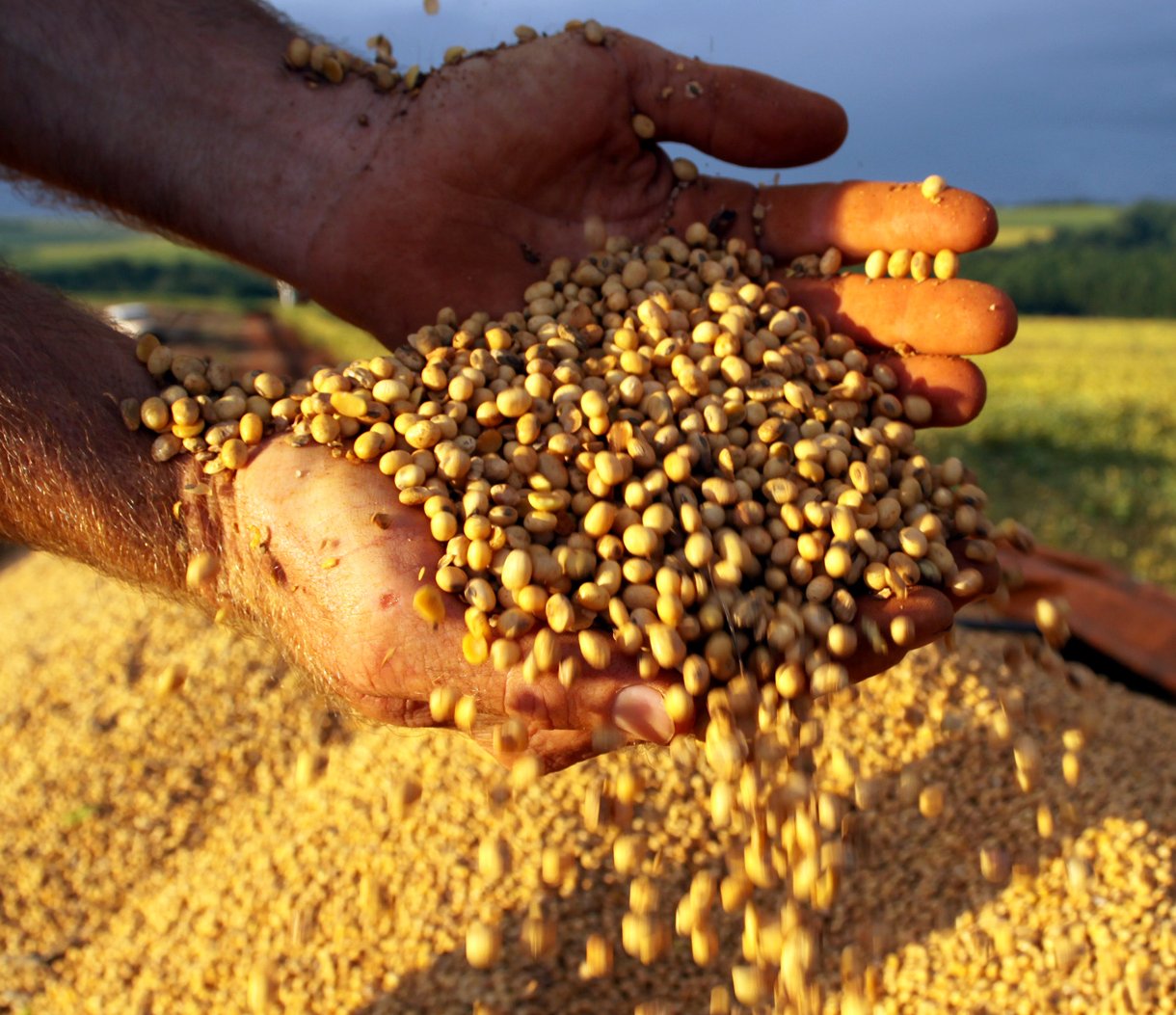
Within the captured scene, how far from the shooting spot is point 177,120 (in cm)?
279

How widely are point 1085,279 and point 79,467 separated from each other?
3222cm

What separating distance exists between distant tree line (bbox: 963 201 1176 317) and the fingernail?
1094 inches

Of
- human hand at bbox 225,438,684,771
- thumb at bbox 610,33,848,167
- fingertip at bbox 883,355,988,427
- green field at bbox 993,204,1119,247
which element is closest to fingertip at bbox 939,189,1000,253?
fingertip at bbox 883,355,988,427

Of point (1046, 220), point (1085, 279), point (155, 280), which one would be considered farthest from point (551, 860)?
point (1046, 220)

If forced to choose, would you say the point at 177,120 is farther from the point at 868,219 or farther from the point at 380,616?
the point at 868,219

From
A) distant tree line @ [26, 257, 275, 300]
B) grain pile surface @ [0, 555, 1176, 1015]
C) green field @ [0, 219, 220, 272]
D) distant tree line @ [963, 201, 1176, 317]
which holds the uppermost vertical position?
distant tree line @ [963, 201, 1176, 317]

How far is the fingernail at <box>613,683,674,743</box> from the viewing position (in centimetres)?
174

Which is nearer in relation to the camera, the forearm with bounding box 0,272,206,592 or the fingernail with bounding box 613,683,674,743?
the fingernail with bounding box 613,683,674,743

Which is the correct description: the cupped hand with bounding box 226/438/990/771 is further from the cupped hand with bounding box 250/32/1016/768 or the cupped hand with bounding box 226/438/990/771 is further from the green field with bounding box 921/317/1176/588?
the green field with bounding box 921/317/1176/588

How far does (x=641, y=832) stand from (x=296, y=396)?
1.35 meters

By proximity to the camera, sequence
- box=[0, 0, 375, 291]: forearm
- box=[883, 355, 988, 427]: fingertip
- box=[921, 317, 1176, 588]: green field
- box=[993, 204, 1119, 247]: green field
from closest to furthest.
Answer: box=[883, 355, 988, 427]: fingertip < box=[0, 0, 375, 291]: forearm < box=[921, 317, 1176, 588]: green field < box=[993, 204, 1119, 247]: green field

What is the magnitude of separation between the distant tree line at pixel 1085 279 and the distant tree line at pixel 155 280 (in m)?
20.4

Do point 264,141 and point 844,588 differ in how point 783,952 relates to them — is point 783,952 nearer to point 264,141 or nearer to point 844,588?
point 844,588

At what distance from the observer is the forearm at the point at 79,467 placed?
203 cm
